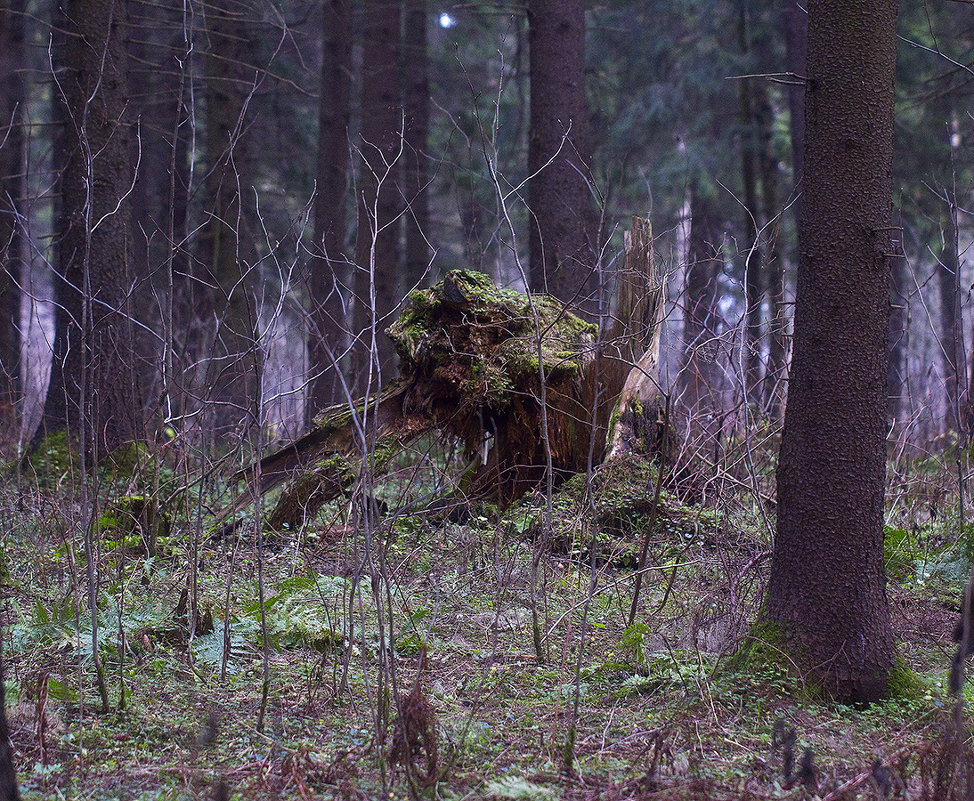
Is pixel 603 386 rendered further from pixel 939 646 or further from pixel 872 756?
pixel 872 756

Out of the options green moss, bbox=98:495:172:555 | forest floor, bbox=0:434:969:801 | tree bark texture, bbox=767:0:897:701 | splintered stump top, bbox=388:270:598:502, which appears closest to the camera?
forest floor, bbox=0:434:969:801

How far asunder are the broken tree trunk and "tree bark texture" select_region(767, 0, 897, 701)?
2494 mm

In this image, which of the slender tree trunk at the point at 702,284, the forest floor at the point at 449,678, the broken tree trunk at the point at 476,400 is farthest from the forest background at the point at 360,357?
the broken tree trunk at the point at 476,400

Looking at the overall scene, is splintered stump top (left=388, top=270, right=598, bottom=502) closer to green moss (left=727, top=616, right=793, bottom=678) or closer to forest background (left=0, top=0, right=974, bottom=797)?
forest background (left=0, top=0, right=974, bottom=797)

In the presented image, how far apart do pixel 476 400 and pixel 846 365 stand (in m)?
3.16

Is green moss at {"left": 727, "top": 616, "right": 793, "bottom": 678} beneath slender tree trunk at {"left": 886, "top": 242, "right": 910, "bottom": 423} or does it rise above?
beneath

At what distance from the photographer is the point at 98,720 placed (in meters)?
3.31

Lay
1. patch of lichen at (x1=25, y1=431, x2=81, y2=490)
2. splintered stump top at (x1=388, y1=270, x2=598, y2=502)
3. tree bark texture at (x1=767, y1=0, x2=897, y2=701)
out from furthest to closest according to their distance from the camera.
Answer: patch of lichen at (x1=25, y1=431, x2=81, y2=490) < splintered stump top at (x1=388, y1=270, x2=598, y2=502) < tree bark texture at (x1=767, y1=0, x2=897, y2=701)

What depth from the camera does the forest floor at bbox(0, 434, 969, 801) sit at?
2881 mm

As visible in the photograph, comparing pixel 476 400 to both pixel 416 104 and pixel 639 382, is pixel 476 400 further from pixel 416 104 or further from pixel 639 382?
pixel 416 104

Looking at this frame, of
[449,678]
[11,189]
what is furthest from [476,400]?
[11,189]

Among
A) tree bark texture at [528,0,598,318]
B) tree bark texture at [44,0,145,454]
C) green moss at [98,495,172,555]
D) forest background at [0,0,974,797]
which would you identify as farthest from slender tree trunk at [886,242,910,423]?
tree bark texture at [44,0,145,454]

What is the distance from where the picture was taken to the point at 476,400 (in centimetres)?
632

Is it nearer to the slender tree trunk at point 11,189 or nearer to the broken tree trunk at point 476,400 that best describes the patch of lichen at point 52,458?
the slender tree trunk at point 11,189
